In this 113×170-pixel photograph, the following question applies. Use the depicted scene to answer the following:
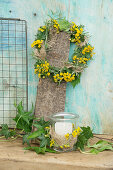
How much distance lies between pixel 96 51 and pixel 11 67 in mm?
596

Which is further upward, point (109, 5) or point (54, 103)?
point (109, 5)

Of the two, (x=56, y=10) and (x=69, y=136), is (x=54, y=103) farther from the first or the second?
(x=56, y=10)

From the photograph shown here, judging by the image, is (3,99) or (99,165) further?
(3,99)

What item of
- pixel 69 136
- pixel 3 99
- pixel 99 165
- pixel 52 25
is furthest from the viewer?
pixel 3 99

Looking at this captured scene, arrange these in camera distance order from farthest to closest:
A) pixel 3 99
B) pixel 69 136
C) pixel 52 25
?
1. pixel 3 99
2. pixel 52 25
3. pixel 69 136

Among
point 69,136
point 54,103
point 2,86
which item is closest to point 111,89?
point 54,103

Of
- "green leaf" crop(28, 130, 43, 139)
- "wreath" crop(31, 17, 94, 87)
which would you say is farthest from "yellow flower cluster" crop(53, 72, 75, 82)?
"green leaf" crop(28, 130, 43, 139)

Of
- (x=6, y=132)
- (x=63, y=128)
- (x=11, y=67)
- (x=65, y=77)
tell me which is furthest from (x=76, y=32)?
(x=6, y=132)

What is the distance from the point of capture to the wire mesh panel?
1371mm

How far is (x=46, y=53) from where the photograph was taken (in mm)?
1293

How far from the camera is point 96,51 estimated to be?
1345mm

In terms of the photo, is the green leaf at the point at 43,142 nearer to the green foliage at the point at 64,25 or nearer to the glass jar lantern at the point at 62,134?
the glass jar lantern at the point at 62,134

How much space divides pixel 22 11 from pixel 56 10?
24 cm

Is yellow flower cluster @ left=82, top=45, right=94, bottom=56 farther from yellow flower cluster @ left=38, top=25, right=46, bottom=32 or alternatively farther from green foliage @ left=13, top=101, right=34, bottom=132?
green foliage @ left=13, top=101, right=34, bottom=132
